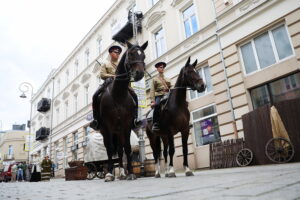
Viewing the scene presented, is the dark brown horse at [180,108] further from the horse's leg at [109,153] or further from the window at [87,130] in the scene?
the window at [87,130]

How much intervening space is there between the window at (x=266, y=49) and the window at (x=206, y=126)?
9.33 feet

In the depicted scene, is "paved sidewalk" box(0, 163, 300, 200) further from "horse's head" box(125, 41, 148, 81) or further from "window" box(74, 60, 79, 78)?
"window" box(74, 60, 79, 78)

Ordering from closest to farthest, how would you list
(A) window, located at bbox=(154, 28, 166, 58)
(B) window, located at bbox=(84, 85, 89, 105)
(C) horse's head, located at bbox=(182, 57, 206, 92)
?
(C) horse's head, located at bbox=(182, 57, 206, 92), (A) window, located at bbox=(154, 28, 166, 58), (B) window, located at bbox=(84, 85, 89, 105)

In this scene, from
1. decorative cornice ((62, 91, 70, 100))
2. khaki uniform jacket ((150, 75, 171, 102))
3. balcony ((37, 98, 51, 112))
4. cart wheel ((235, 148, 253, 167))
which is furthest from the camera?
balcony ((37, 98, 51, 112))

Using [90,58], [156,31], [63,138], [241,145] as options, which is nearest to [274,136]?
[241,145]

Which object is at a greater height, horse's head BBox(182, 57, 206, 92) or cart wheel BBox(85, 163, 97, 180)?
horse's head BBox(182, 57, 206, 92)

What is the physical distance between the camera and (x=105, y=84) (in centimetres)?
598

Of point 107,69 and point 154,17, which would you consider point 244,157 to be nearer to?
point 107,69

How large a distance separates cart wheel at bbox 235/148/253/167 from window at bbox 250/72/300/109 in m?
2.61

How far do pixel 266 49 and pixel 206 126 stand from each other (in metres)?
4.75

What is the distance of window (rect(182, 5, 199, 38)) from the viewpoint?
14375 millimetres

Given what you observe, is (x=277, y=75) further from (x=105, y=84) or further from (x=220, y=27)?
(x=105, y=84)

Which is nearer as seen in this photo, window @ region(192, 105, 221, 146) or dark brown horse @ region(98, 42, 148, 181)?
dark brown horse @ region(98, 42, 148, 181)

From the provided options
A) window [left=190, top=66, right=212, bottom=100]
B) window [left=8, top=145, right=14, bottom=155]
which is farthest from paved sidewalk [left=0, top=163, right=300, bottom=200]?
window [left=8, top=145, right=14, bottom=155]
